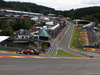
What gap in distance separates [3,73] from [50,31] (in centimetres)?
6221

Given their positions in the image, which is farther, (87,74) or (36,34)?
(36,34)

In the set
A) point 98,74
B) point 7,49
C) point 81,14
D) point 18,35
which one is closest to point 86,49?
point 18,35

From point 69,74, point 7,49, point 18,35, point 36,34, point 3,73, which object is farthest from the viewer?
point 36,34

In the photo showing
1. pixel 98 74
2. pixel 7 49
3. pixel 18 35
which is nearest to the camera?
pixel 98 74

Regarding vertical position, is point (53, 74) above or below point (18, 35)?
above

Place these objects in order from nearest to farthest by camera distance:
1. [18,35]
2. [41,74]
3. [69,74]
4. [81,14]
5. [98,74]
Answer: [41,74] → [69,74] → [98,74] → [18,35] → [81,14]

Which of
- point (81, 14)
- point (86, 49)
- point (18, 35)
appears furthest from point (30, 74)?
point (81, 14)

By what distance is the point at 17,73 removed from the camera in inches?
304

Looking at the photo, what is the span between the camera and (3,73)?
7.41m

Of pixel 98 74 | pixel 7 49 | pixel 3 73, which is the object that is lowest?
pixel 7 49

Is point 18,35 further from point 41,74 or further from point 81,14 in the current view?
point 81,14

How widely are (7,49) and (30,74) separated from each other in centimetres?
1473

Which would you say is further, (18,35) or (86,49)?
(18,35)

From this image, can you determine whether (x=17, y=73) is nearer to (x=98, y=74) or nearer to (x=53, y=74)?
(x=53, y=74)
